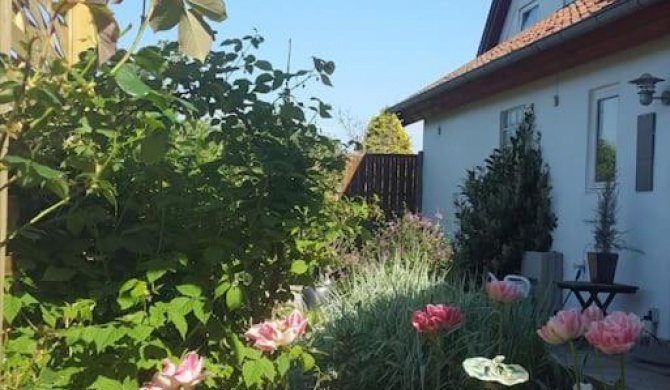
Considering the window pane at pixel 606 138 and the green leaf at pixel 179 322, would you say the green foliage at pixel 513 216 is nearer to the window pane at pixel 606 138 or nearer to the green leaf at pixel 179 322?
the window pane at pixel 606 138

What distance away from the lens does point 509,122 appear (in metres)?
11.4

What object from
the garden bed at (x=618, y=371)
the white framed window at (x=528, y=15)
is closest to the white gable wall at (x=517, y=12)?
the white framed window at (x=528, y=15)

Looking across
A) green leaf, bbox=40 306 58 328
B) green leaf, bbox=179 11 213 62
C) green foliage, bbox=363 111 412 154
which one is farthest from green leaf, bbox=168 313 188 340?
green foliage, bbox=363 111 412 154

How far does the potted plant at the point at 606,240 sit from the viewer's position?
296 inches

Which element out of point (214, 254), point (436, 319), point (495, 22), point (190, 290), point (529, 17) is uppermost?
point (495, 22)

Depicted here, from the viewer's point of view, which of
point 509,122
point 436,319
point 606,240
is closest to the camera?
point 436,319

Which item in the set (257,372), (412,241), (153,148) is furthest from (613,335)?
(412,241)

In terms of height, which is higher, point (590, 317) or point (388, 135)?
point (388, 135)

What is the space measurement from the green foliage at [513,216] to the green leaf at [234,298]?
6166 millimetres

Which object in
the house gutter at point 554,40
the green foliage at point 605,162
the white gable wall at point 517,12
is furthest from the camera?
the white gable wall at point 517,12

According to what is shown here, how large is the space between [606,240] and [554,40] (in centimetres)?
225

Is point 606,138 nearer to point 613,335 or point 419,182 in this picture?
point 613,335

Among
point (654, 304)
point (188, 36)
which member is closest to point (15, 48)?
point (188, 36)

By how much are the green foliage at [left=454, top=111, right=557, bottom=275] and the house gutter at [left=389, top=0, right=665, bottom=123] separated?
84 centimetres
